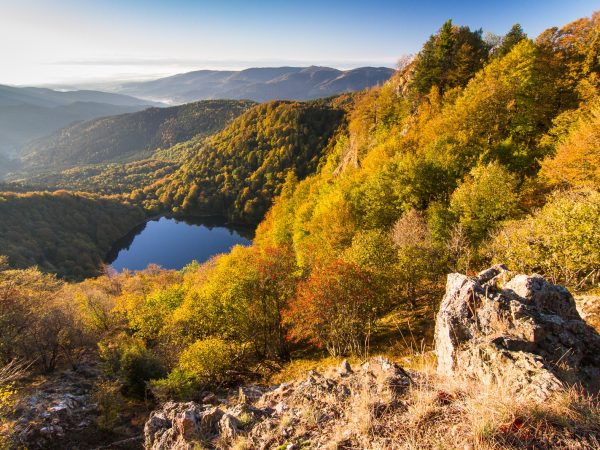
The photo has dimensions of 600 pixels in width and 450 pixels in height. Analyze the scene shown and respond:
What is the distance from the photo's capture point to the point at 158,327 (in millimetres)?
35469

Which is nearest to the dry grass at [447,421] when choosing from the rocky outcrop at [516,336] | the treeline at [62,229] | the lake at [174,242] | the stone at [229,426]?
the stone at [229,426]

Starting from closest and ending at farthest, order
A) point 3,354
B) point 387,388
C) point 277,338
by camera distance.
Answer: point 387,388, point 3,354, point 277,338

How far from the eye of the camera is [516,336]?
8859 millimetres

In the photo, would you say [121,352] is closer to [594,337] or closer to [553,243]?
[594,337]

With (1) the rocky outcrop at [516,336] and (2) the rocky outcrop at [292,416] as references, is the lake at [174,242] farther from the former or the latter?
(1) the rocky outcrop at [516,336]

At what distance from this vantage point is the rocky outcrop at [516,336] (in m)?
7.56

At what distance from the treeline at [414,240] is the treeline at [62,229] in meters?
104

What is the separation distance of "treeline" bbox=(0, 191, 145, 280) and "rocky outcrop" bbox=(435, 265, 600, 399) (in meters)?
144

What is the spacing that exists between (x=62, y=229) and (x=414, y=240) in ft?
605

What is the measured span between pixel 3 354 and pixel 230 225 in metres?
152

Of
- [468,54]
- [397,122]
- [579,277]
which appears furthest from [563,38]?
[579,277]

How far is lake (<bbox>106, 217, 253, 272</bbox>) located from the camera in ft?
463

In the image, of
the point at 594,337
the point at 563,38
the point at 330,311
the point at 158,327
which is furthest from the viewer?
the point at 563,38

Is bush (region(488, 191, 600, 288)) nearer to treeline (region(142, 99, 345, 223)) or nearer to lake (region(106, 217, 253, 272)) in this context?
lake (region(106, 217, 253, 272))
